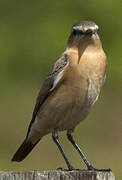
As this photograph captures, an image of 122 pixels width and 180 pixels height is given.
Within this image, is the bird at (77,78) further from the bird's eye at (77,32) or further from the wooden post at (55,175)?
the wooden post at (55,175)

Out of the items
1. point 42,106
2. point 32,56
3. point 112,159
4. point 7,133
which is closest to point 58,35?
point 32,56

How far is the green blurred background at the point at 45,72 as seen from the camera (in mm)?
13398

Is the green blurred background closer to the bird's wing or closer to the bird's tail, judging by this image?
the bird's tail

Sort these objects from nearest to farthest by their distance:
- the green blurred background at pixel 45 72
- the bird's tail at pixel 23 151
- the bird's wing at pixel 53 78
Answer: the bird's wing at pixel 53 78
the bird's tail at pixel 23 151
the green blurred background at pixel 45 72

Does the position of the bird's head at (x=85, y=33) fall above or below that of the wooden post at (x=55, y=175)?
above

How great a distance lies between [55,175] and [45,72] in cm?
1108

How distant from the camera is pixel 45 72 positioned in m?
17.1

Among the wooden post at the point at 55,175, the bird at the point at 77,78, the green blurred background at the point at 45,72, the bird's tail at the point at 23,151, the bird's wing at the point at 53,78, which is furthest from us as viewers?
the green blurred background at the point at 45,72

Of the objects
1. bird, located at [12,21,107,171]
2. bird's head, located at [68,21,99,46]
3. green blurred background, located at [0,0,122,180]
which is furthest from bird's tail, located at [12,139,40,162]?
green blurred background, located at [0,0,122,180]

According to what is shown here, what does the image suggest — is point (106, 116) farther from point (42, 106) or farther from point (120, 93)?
point (42, 106)

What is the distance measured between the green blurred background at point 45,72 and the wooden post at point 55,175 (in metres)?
5.72

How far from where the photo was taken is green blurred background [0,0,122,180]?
1340cm

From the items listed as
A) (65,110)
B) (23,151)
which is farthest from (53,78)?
(23,151)

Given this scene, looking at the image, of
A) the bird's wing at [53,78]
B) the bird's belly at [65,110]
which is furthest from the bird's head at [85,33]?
the bird's belly at [65,110]
